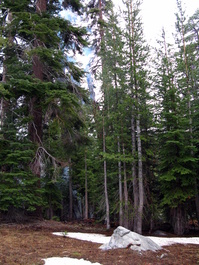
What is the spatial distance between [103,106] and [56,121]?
3194mm

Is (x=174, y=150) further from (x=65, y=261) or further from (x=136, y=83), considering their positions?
(x=65, y=261)

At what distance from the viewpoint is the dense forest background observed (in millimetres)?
7844

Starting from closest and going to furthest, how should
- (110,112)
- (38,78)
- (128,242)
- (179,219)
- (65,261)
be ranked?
(65,261)
(128,242)
(38,78)
(179,219)
(110,112)

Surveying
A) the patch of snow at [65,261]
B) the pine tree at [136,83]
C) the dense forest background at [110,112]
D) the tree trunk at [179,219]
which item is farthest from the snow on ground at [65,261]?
the tree trunk at [179,219]

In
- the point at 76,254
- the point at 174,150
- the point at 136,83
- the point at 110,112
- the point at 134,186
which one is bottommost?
the point at 76,254

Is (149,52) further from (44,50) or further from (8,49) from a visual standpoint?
(8,49)

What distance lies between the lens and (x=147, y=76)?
932cm

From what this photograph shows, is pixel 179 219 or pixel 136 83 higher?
pixel 136 83

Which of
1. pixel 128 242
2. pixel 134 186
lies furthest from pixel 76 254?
pixel 134 186

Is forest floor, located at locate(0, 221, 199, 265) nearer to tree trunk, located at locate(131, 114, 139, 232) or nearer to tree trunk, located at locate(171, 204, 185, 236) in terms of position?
tree trunk, located at locate(131, 114, 139, 232)

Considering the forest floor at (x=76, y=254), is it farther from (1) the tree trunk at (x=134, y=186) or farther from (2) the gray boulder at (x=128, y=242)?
(1) the tree trunk at (x=134, y=186)

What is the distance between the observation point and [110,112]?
10023 millimetres

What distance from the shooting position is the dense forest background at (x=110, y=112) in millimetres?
7844

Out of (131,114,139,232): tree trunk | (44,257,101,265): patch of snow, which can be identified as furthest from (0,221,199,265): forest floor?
(131,114,139,232): tree trunk
